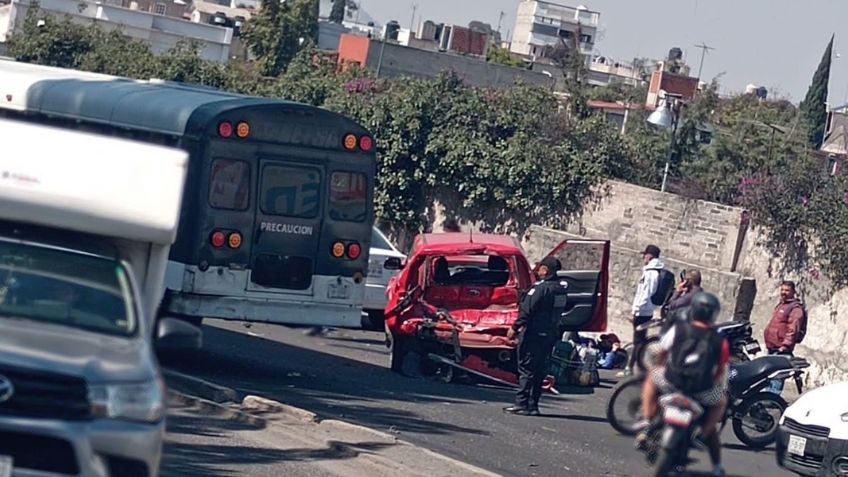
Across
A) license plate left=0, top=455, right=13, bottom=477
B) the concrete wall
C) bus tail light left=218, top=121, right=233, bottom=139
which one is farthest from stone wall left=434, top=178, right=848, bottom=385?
the concrete wall

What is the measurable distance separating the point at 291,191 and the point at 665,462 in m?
→ 13.0

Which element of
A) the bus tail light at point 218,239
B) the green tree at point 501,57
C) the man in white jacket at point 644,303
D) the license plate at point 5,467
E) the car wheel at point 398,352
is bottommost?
the car wheel at point 398,352

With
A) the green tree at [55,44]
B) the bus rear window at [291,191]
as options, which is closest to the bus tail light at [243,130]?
the bus rear window at [291,191]

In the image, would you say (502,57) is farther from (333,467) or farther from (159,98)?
(333,467)

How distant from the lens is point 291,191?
52.5 feet

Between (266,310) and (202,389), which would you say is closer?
(202,389)

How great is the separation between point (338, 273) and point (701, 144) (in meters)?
15.4

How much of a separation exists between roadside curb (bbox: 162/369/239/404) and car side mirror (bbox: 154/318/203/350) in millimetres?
4654

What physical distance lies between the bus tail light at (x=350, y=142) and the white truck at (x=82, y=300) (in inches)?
273

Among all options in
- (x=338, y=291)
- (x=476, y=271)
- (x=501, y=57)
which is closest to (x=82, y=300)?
(x=338, y=291)

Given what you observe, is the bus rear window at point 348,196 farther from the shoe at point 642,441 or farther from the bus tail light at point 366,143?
the shoe at point 642,441

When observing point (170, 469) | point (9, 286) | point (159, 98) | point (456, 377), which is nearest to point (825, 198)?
point (456, 377)

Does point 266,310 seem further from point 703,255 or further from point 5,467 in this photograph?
point 703,255

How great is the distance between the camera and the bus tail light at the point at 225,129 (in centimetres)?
1509
